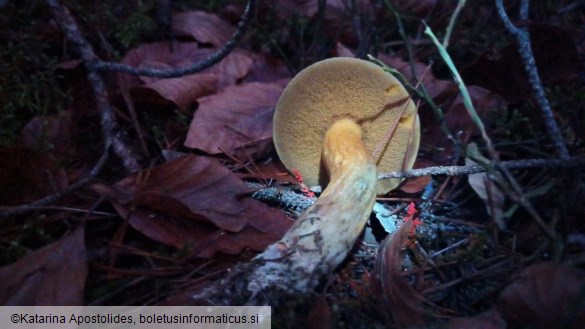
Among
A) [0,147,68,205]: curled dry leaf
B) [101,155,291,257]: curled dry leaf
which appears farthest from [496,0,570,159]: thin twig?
[0,147,68,205]: curled dry leaf

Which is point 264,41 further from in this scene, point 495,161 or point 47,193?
point 495,161

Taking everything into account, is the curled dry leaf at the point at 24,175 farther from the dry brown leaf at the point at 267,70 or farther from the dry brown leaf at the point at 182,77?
the dry brown leaf at the point at 267,70

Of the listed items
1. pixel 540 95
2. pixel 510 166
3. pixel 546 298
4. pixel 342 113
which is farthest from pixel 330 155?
pixel 546 298

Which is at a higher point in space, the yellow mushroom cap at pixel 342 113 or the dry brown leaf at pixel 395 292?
the yellow mushroom cap at pixel 342 113

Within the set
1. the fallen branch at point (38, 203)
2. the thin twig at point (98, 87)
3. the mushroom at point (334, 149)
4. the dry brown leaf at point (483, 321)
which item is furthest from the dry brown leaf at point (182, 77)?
the dry brown leaf at point (483, 321)

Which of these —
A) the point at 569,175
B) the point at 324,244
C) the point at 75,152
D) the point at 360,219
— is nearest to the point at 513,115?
the point at 569,175

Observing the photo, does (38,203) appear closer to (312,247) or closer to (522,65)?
(312,247)
